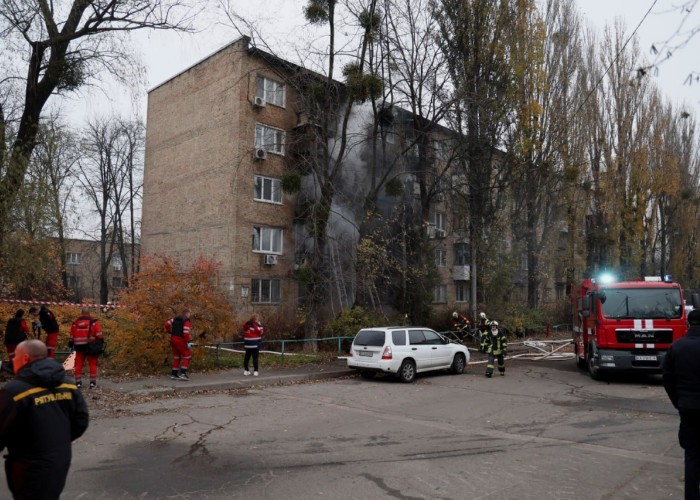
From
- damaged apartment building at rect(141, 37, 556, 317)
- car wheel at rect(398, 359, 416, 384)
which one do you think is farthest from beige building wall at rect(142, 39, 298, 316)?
car wheel at rect(398, 359, 416, 384)

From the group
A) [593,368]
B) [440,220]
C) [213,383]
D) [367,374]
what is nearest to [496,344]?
[593,368]

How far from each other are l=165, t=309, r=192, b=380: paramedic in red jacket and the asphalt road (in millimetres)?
1584

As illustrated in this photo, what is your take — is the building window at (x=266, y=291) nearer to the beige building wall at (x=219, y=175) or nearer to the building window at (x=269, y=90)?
the beige building wall at (x=219, y=175)

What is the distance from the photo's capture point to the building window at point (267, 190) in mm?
26250

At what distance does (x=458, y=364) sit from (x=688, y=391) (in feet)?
37.5

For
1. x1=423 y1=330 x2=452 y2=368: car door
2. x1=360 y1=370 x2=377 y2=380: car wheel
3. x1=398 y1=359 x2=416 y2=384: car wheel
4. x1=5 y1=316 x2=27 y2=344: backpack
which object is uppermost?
x1=5 y1=316 x2=27 y2=344: backpack

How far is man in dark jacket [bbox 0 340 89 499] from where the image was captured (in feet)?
11.7

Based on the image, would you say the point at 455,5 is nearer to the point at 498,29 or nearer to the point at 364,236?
the point at 498,29

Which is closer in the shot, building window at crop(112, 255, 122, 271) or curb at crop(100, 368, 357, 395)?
curb at crop(100, 368, 357, 395)

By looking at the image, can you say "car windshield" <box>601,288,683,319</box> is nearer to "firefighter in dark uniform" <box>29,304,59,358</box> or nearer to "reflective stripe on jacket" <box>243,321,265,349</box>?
"reflective stripe on jacket" <box>243,321,265,349</box>

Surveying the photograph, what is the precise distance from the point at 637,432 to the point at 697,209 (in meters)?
40.5

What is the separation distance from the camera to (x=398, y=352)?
14188 mm

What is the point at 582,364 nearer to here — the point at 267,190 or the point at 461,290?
the point at 267,190

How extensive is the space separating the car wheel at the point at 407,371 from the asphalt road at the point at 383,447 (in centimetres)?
174
